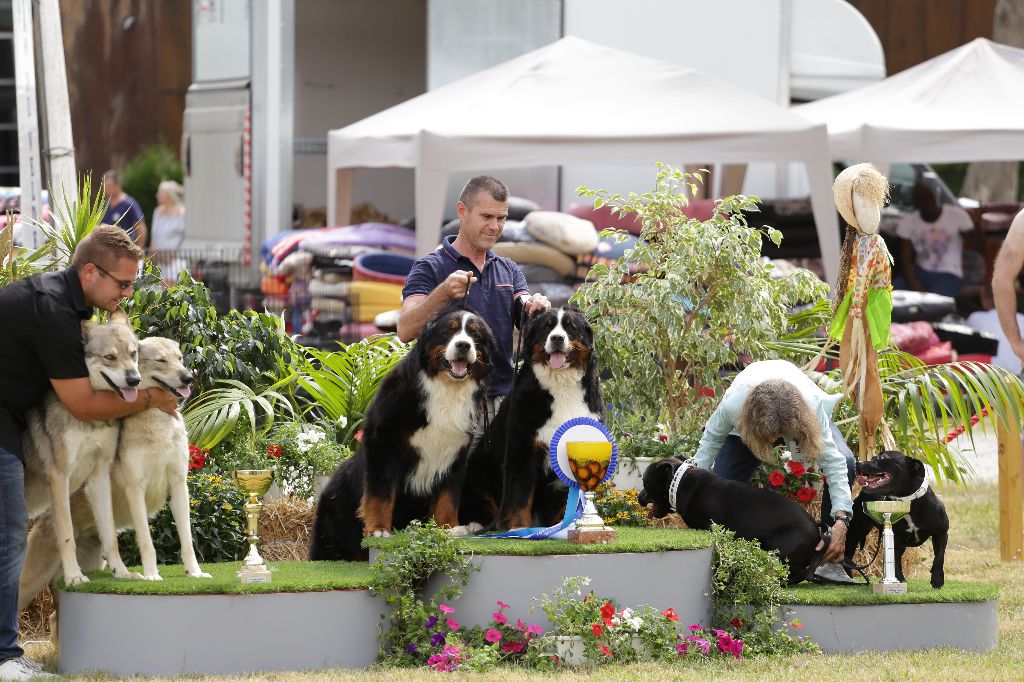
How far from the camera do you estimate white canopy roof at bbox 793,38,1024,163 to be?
11781 mm

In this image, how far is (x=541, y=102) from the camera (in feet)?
37.1

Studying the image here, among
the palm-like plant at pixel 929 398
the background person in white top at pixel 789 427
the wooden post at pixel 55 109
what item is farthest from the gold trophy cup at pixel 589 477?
the wooden post at pixel 55 109

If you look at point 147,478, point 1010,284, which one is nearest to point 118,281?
point 147,478

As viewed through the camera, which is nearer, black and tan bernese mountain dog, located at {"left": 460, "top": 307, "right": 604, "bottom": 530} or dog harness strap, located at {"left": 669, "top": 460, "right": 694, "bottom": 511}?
black and tan bernese mountain dog, located at {"left": 460, "top": 307, "right": 604, "bottom": 530}

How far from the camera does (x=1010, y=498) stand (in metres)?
7.73

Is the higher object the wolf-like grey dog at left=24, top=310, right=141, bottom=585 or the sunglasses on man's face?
the sunglasses on man's face

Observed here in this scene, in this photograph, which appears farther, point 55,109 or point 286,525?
point 55,109

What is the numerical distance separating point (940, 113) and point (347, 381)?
682 cm

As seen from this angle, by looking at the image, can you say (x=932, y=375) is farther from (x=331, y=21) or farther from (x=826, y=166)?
(x=331, y=21)

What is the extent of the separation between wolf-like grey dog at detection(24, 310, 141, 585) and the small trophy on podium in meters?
2.84

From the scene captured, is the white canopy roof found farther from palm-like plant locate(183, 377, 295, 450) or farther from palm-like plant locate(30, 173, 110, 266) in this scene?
palm-like plant locate(30, 173, 110, 266)

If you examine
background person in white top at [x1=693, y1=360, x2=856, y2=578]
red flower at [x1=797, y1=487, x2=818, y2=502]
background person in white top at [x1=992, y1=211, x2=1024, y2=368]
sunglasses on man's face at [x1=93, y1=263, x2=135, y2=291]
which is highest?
sunglasses on man's face at [x1=93, y1=263, x2=135, y2=291]

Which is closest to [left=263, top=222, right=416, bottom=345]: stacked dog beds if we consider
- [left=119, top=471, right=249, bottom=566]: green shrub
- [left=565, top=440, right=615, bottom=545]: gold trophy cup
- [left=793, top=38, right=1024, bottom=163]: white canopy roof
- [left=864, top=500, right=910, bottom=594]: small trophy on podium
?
[left=793, top=38, right=1024, bottom=163]: white canopy roof

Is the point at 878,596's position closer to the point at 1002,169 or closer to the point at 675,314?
the point at 675,314
